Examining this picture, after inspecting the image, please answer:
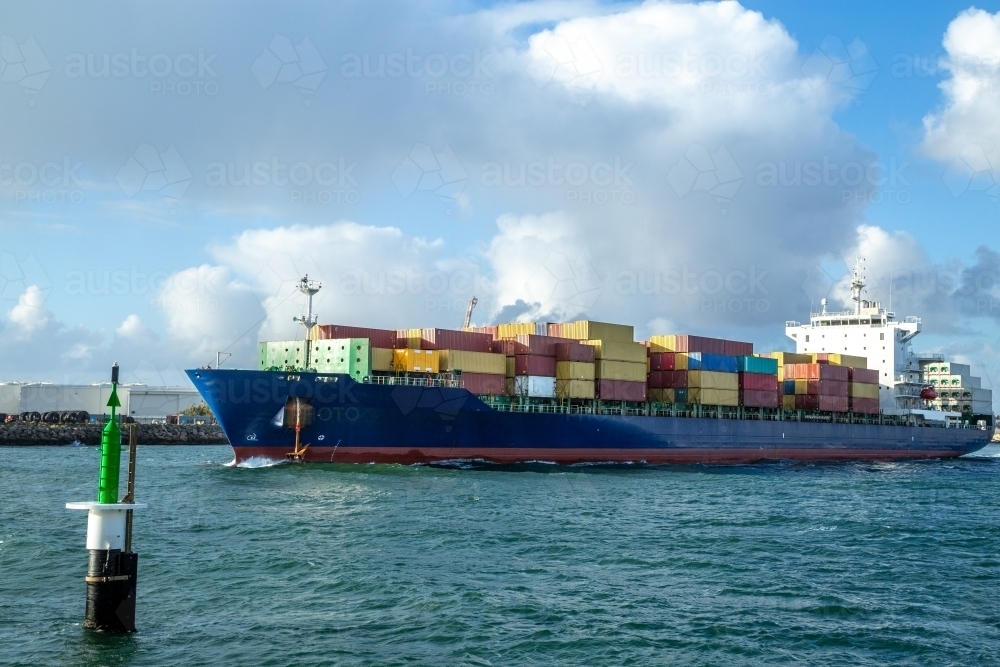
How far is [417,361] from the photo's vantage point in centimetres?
3841

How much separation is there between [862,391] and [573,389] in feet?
82.9

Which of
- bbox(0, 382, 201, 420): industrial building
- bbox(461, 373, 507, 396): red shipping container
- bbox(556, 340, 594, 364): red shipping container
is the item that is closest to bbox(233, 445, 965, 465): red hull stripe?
bbox(461, 373, 507, 396): red shipping container

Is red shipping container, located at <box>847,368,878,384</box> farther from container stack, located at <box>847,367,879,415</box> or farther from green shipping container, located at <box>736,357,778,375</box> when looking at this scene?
green shipping container, located at <box>736,357,778,375</box>

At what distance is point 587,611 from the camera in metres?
14.4

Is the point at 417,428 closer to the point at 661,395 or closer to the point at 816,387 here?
the point at 661,395

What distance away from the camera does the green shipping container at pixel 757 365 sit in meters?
50.7

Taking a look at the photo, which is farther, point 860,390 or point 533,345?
point 860,390

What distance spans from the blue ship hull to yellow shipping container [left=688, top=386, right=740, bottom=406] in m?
1.02

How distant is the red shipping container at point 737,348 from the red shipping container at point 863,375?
865cm

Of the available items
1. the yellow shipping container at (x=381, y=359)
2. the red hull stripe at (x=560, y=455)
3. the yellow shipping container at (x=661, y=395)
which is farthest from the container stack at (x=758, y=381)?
the yellow shipping container at (x=381, y=359)

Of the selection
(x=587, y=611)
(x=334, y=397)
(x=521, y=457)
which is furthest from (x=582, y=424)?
(x=587, y=611)

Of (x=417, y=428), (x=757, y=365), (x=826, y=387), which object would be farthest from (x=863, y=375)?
(x=417, y=428)

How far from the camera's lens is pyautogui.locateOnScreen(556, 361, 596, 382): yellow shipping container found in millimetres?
42375

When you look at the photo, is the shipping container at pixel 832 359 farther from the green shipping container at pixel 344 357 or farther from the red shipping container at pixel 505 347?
the green shipping container at pixel 344 357
